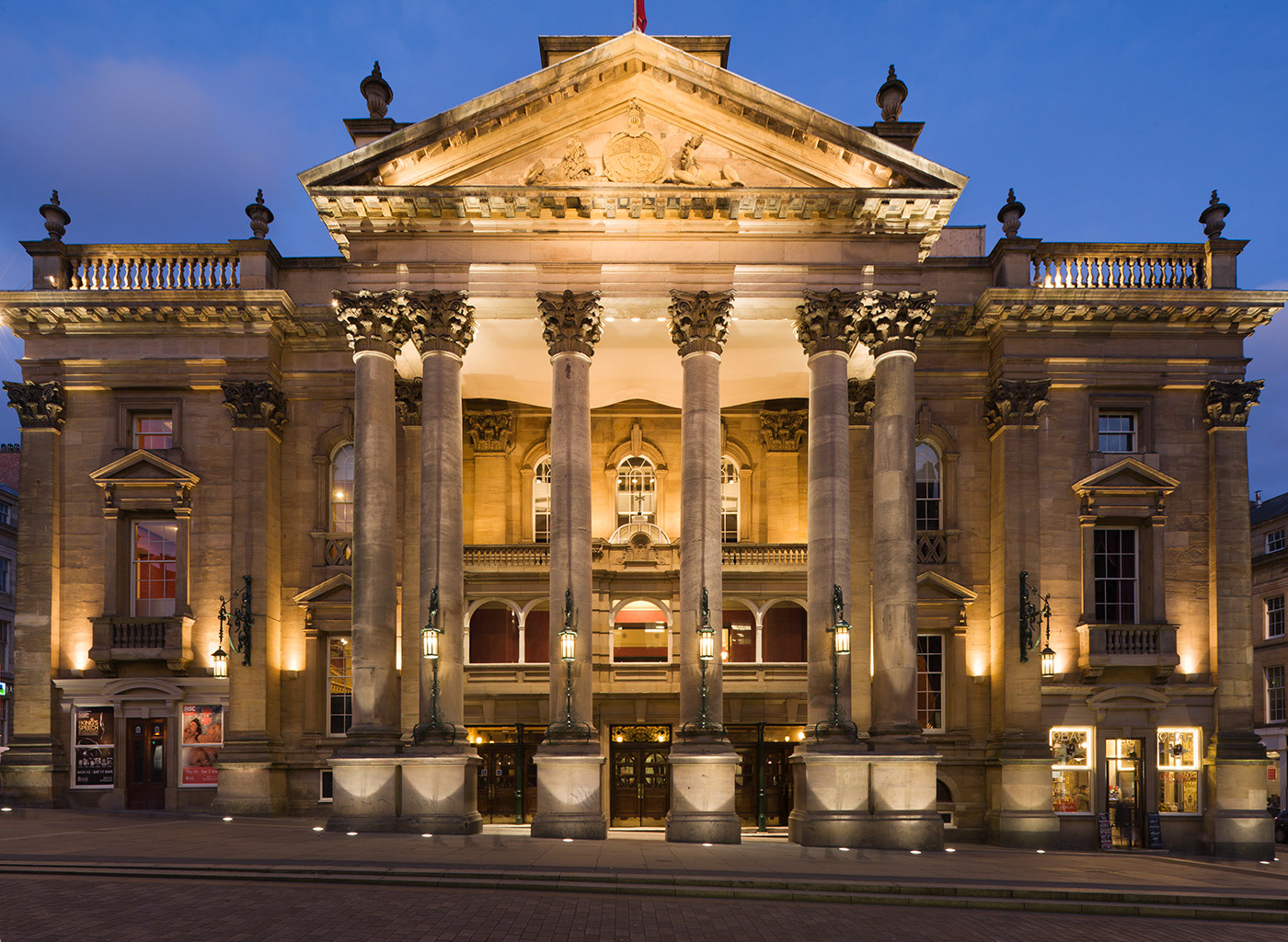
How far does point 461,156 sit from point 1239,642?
27031mm

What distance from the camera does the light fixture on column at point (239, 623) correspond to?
34.0 metres

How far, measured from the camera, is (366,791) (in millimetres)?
27344

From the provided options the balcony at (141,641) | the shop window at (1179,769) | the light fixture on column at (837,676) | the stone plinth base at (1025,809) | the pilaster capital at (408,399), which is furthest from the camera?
the pilaster capital at (408,399)

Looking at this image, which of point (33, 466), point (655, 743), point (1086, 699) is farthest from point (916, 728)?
point (33, 466)

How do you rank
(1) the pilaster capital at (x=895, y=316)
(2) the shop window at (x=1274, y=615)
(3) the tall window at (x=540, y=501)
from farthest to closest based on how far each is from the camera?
(2) the shop window at (x=1274, y=615) → (3) the tall window at (x=540, y=501) → (1) the pilaster capital at (x=895, y=316)

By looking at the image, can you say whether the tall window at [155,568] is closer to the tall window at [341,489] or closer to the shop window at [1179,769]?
the tall window at [341,489]

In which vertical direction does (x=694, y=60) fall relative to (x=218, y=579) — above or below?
above

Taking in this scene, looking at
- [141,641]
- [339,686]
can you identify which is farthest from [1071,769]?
[141,641]

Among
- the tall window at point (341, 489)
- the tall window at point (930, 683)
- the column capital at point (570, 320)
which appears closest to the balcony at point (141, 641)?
the tall window at point (341, 489)

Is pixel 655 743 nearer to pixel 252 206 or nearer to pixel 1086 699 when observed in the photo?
pixel 1086 699

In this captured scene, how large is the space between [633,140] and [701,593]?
12.3m

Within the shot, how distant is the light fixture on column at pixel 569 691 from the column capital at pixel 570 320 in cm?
661

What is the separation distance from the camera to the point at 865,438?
3622 centimetres

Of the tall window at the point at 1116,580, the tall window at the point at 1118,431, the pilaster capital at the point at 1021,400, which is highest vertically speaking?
the pilaster capital at the point at 1021,400
